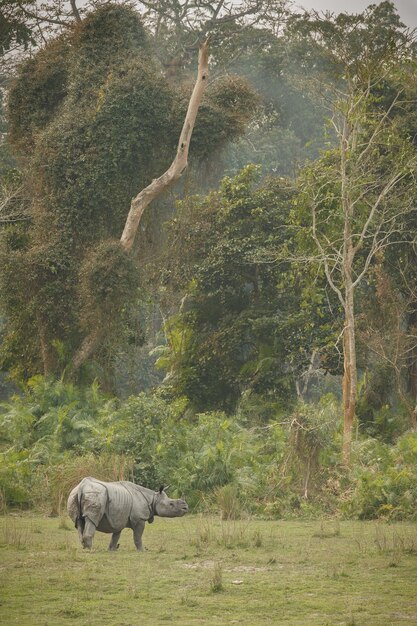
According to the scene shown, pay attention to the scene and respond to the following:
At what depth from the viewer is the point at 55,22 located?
32.6 m

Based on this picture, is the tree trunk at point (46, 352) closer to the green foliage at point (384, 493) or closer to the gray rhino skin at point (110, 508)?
the green foliage at point (384, 493)

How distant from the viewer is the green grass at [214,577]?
9.21 meters

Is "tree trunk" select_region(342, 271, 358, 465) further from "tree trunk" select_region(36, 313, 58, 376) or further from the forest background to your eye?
"tree trunk" select_region(36, 313, 58, 376)

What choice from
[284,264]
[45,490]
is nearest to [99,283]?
[284,264]

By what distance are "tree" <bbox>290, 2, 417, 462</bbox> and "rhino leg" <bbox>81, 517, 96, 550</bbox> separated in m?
6.94

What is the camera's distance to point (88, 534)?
13.0 m

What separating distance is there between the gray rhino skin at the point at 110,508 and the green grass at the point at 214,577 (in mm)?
273

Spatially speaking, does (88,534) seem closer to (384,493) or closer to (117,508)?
(117,508)

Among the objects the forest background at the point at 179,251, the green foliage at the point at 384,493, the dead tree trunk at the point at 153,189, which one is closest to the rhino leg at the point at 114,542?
the green foliage at the point at 384,493

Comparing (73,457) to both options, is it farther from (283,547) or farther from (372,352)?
(372,352)

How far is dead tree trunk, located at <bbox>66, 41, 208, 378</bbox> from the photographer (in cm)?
2816

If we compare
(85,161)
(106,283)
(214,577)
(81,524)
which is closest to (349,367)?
(106,283)

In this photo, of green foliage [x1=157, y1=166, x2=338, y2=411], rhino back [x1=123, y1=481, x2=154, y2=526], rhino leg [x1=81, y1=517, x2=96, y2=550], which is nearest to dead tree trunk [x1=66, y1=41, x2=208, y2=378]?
green foliage [x1=157, y1=166, x2=338, y2=411]

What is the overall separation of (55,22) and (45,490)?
18123mm
